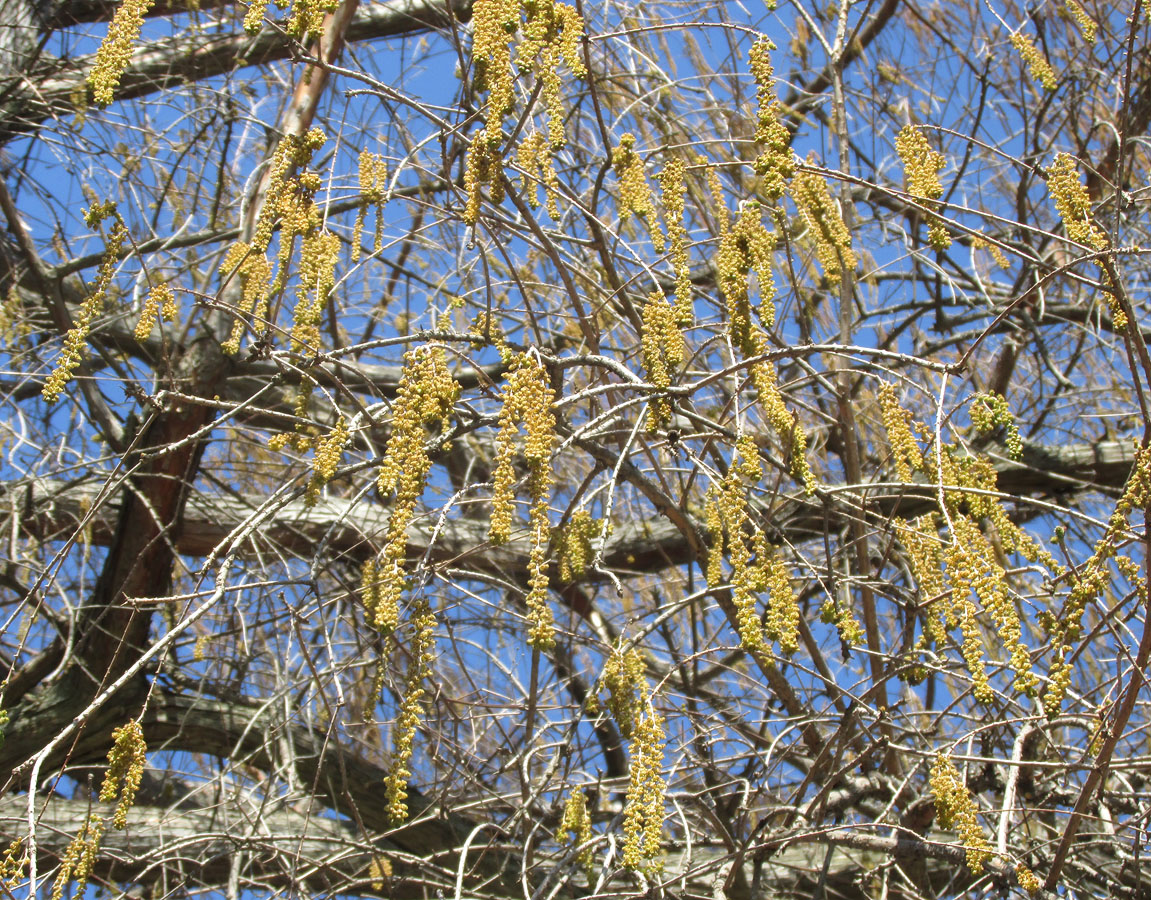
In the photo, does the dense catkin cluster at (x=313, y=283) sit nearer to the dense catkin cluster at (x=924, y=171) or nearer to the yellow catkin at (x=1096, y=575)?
the dense catkin cluster at (x=924, y=171)

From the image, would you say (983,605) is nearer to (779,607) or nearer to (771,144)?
(779,607)

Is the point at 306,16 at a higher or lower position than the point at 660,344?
higher

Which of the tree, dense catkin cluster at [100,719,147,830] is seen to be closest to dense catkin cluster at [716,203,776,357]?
the tree

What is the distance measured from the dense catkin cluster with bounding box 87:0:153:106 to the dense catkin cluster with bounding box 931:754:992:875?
1957 millimetres

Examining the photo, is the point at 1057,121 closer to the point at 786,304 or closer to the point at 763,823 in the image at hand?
the point at 786,304

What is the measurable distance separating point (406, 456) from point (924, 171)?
50.9 inches

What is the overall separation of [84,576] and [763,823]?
7.98ft

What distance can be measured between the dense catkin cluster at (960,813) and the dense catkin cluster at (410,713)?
0.92m

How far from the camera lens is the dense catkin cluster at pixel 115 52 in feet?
6.93

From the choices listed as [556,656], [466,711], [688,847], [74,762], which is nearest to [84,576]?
[74,762]

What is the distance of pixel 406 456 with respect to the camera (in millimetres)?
1772

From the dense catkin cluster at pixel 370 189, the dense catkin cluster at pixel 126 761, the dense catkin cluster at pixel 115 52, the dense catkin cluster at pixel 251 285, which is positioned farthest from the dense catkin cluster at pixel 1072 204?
the dense catkin cluster at pixel 126 761

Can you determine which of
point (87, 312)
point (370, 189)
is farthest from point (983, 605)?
point (87, 312)

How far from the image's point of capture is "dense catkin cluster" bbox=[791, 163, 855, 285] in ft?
8.03
